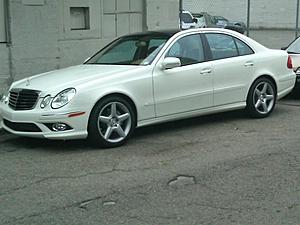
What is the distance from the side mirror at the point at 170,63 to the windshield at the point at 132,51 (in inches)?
8.8

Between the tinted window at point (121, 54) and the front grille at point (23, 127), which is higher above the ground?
the tinted window at point (121, 54)

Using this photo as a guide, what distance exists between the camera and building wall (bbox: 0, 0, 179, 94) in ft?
34.0

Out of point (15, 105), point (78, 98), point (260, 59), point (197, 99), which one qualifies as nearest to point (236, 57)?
point (260, 59)

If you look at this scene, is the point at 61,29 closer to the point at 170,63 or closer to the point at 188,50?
the point at 188,50

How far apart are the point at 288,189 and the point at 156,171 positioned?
1.47 metres

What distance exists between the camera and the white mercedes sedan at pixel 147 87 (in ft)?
22.4

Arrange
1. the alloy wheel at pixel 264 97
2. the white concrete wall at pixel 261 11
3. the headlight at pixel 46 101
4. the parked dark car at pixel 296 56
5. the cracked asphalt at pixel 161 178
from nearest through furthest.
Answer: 1. the cracked asphalt at pixel 161 178
2. the headlight at pixel 46 101
3. the alloy wheel at pixel 264 97
4. the parked dark car at pixel 296 56
5. the white concrete wall at pixel 261 11

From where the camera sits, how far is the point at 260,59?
8.80 metres

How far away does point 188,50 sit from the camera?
8.06 m

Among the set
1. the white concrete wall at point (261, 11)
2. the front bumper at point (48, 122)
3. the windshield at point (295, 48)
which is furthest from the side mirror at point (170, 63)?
the white concrete wall at point (261, 11)

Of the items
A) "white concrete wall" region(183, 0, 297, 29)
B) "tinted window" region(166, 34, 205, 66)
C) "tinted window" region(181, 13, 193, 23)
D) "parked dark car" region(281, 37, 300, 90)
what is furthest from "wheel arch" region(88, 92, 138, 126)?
"white concrete wall" region(183, 0, 297, 29)

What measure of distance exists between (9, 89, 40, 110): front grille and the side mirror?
1.81 meters

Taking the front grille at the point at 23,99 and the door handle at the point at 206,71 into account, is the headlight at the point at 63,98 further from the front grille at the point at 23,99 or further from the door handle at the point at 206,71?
the door handle at the point at 206,71

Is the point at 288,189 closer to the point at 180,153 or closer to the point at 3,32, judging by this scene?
the point at 180,153
